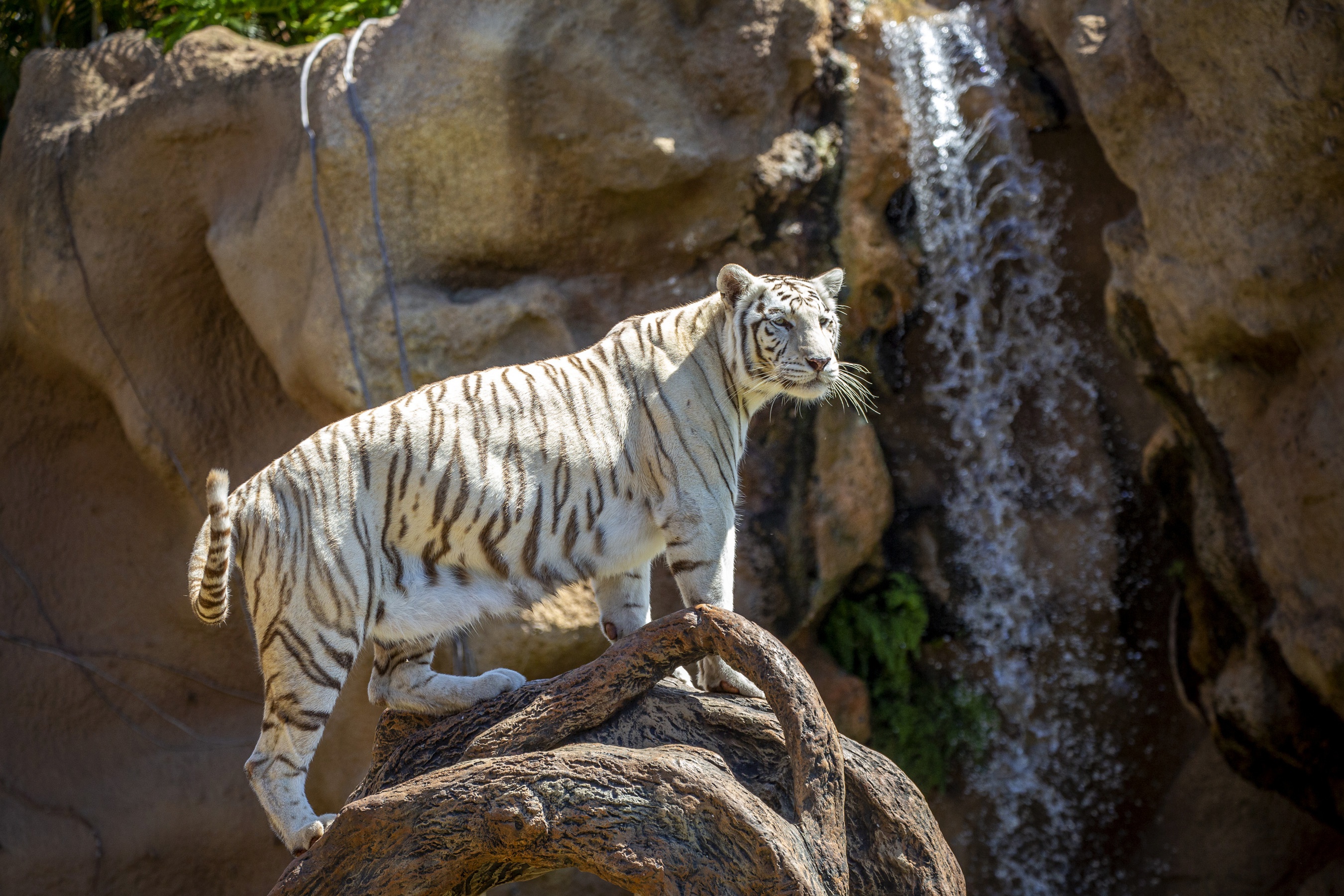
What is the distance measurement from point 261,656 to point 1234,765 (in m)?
5.16

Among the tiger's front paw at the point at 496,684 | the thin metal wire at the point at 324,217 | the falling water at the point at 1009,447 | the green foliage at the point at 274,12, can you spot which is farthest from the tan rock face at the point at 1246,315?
the green foliage at the point at 274,12

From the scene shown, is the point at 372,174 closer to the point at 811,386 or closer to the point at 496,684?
the point at 811,386

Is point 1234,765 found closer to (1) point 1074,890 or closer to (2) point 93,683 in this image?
(1) point 1074,890

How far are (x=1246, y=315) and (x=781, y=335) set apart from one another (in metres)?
2.76

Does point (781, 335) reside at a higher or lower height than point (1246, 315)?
higher

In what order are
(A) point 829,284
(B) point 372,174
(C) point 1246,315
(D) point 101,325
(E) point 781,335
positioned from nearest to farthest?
(E) point 781,335, (A) point 829,284, (C) point 1246,315, (B) point 372,174, (D) point 101,325

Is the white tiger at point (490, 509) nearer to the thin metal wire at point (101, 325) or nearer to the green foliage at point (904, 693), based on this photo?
the green foliage at point (904, 693)

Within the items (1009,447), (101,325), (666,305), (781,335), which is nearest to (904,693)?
(1009,447)

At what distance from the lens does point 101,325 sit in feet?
21.0

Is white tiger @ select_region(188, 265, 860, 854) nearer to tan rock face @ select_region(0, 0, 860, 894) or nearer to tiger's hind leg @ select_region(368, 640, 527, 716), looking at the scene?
tiger's hind leg @ select_region(368, 640, 527, 716)

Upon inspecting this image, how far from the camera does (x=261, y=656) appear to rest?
10.9ft

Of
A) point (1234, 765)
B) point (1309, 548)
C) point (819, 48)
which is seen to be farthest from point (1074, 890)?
point (819, 48)

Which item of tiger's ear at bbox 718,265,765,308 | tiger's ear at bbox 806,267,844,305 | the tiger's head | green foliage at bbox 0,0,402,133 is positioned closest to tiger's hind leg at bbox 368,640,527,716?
the tiger's head

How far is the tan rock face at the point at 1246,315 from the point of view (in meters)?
4.91
